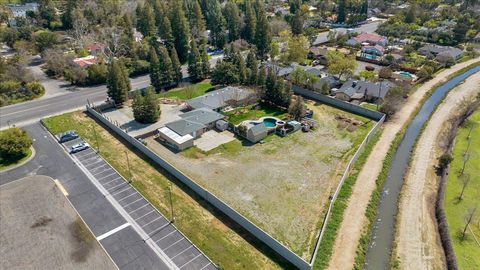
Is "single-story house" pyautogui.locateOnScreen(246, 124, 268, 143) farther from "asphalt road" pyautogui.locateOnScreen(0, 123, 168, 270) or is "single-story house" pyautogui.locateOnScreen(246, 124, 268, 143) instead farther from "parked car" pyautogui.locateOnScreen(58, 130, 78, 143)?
"parked car" pyautogui.locateOnScreen(58, 130, 78, 143)

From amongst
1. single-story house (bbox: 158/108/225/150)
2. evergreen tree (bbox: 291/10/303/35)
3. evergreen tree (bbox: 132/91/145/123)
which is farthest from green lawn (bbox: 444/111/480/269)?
evergreen tree (bbox: 291/10/303/35)

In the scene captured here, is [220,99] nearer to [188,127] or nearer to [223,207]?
[188,127]

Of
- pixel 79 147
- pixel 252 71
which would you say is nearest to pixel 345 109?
pixel 252 71

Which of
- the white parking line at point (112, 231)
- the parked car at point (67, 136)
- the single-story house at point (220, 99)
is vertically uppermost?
the single-story house at point (220, 99)

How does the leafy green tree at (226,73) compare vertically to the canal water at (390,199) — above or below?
above

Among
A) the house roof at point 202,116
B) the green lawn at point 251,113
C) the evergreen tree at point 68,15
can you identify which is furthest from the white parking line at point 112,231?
the evergreen tree at point 68,15

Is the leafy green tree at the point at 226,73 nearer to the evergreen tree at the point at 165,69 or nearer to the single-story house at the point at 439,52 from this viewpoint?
the evergreen tree at the point at 165,69

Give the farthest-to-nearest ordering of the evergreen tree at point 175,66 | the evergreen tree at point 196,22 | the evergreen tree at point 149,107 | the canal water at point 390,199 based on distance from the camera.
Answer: the evergreen tree at point 196,22 < the evergreen tree at point 175,66 < the evergreen tree at point 149,107 < the canal water at point 390,199

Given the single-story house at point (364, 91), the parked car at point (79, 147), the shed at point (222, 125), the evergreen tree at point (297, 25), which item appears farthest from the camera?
the evergreen tree at point (297, 25)
